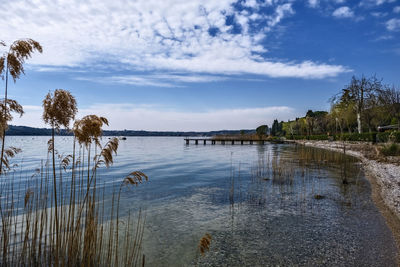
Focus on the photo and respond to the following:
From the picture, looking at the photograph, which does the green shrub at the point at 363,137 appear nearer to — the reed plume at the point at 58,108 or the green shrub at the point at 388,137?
the green shrub at the point at 388,137

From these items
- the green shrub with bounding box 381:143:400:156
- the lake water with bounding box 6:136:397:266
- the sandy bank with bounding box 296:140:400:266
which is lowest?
the lake water with bounding box 6:136:397:266

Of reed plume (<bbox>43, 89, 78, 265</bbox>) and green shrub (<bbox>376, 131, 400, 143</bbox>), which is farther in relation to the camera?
green shrub (<bbox>376, 131, 400, 143</bbox>)

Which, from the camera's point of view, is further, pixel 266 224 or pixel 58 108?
pixel 266 224

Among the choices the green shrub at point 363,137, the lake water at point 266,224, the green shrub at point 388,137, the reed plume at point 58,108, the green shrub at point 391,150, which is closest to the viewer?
the reed plume at point 58,108

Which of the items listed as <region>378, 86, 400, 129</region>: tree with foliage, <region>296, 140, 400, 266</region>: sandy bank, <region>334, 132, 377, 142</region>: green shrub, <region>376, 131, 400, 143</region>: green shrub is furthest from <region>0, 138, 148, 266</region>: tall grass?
<region>378, 86, 400, 129</region>: tree with foliage

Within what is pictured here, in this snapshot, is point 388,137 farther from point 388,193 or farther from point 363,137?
point 388,193

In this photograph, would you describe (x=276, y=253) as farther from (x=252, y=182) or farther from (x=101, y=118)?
(x=252, y=182)

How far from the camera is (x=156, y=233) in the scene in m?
7.22

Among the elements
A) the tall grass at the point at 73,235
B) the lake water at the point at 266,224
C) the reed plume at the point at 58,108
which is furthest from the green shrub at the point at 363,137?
the reed plume at the point at 58,108

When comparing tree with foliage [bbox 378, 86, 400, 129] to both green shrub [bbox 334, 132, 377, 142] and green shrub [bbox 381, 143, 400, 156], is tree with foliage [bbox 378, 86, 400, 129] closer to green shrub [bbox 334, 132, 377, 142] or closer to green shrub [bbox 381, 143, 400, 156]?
green shrub [bbox 334, 132, 377, 142]

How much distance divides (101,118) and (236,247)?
186 inches

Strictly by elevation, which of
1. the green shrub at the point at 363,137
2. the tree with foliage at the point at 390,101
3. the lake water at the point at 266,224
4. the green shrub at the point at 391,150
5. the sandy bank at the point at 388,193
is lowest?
the lake water at the point at 266,224

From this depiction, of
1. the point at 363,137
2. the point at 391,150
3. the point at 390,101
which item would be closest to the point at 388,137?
the point at 363,137

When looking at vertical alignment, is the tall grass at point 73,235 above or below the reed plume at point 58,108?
below
